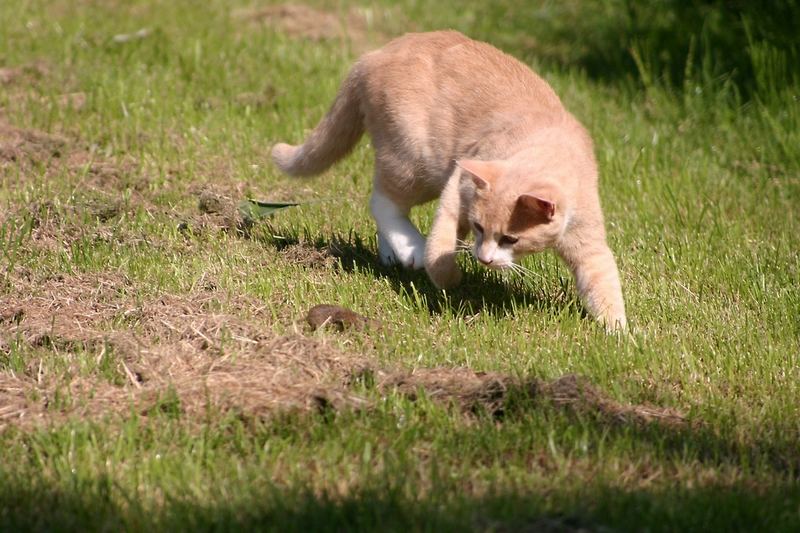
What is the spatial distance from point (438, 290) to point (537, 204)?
2.55 feet

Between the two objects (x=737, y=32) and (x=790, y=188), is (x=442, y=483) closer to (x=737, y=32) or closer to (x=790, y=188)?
(x=790, y=188)

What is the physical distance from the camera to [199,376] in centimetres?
361

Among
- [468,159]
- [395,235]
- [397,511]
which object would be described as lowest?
[395,235]

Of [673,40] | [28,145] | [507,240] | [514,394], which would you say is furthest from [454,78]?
[673,40]

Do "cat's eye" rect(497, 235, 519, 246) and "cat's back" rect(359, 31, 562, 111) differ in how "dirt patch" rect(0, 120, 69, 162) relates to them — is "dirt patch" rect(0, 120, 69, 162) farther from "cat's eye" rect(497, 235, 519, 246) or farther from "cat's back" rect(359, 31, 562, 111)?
"cat's eye" rect(497, 235, 519, 246)

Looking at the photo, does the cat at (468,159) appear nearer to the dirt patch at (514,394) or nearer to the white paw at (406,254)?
the white paw at (406,254)

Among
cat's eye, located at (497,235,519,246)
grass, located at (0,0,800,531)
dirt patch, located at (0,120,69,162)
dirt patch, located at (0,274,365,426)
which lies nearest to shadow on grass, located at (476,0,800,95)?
grass, located at (0,0,800,531)

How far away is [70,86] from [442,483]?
4642 mm

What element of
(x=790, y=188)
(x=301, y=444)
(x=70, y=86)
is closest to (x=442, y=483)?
(x=301, y=444)

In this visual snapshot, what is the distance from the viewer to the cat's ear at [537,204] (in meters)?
4.09

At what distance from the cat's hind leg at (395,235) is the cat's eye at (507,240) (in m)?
0.59

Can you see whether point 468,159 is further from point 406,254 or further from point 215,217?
point 215,217

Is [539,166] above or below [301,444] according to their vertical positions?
above

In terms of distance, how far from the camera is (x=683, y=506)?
2979 millimetres
